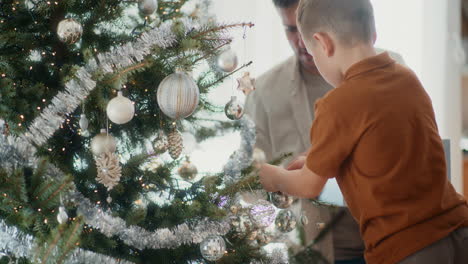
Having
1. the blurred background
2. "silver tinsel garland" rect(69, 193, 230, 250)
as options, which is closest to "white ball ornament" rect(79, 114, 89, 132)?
"silver tinsel garland" rect(69, 193, 230, 250)

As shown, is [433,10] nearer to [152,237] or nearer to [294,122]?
[294,122]

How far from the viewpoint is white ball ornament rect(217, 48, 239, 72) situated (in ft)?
3.45

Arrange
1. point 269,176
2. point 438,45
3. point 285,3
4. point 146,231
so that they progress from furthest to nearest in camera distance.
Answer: point 438,45 < point 285,3 < point 269,176 < point 146,231

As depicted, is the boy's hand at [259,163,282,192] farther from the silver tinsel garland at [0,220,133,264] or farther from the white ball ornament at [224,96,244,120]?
the silver tinsel garland at [0,220,133,264]

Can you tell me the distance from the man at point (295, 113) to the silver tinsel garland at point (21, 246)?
2.63 feet

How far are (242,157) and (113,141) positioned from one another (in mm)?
288

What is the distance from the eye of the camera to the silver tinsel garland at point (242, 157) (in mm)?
1107

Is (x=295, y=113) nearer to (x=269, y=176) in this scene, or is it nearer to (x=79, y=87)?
(x=269, y=176)

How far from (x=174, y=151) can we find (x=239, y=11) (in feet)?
3.86

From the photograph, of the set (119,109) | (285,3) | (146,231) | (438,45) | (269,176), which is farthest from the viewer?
(438,45)

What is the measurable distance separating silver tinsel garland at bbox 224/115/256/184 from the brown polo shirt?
5.1 inches

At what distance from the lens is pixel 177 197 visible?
1.14 metres

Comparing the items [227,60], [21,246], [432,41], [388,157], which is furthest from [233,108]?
[432,41]

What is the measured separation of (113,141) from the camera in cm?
96
